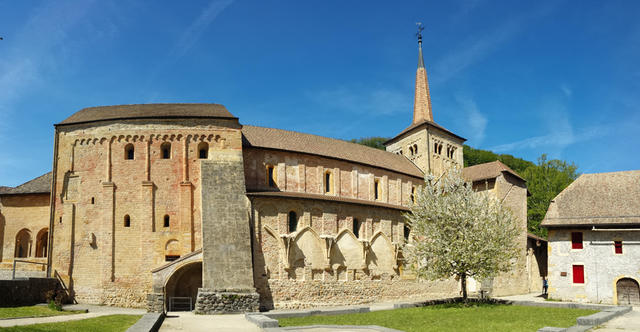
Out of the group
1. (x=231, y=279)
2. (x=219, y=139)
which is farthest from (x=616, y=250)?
(x=219, y=139)

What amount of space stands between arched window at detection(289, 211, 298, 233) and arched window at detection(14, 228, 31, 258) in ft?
57.2

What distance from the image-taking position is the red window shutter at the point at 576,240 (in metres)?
32.1

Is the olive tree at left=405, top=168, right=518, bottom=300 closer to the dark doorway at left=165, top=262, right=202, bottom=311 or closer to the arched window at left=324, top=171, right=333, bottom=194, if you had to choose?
the arched window at left=324, top=171, right=333, bottom=194

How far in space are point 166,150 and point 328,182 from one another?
12420 millimetres

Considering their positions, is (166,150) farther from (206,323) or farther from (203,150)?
(206,323)

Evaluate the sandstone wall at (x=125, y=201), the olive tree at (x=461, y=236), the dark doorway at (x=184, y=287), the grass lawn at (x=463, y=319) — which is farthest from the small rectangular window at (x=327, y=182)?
the grass lawn at (x=463, y=319)

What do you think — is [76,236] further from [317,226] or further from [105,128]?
[317,226]

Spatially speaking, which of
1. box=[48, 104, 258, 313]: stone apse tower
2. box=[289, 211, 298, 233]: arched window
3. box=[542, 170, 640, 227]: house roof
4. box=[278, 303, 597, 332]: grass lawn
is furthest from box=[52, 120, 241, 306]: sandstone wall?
box=[542, 170, 640, 227]: house roof

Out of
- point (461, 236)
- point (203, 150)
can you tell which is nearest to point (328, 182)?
point (203, 150)

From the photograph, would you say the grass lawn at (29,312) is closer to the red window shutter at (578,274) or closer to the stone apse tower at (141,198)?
the stone apse tower at (141,198)

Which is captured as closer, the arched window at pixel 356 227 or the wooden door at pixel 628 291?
the wooden door at pixel 628 291

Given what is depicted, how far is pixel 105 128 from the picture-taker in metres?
30.7

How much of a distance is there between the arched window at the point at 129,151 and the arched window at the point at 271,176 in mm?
8768

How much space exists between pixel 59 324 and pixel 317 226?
17.4m
